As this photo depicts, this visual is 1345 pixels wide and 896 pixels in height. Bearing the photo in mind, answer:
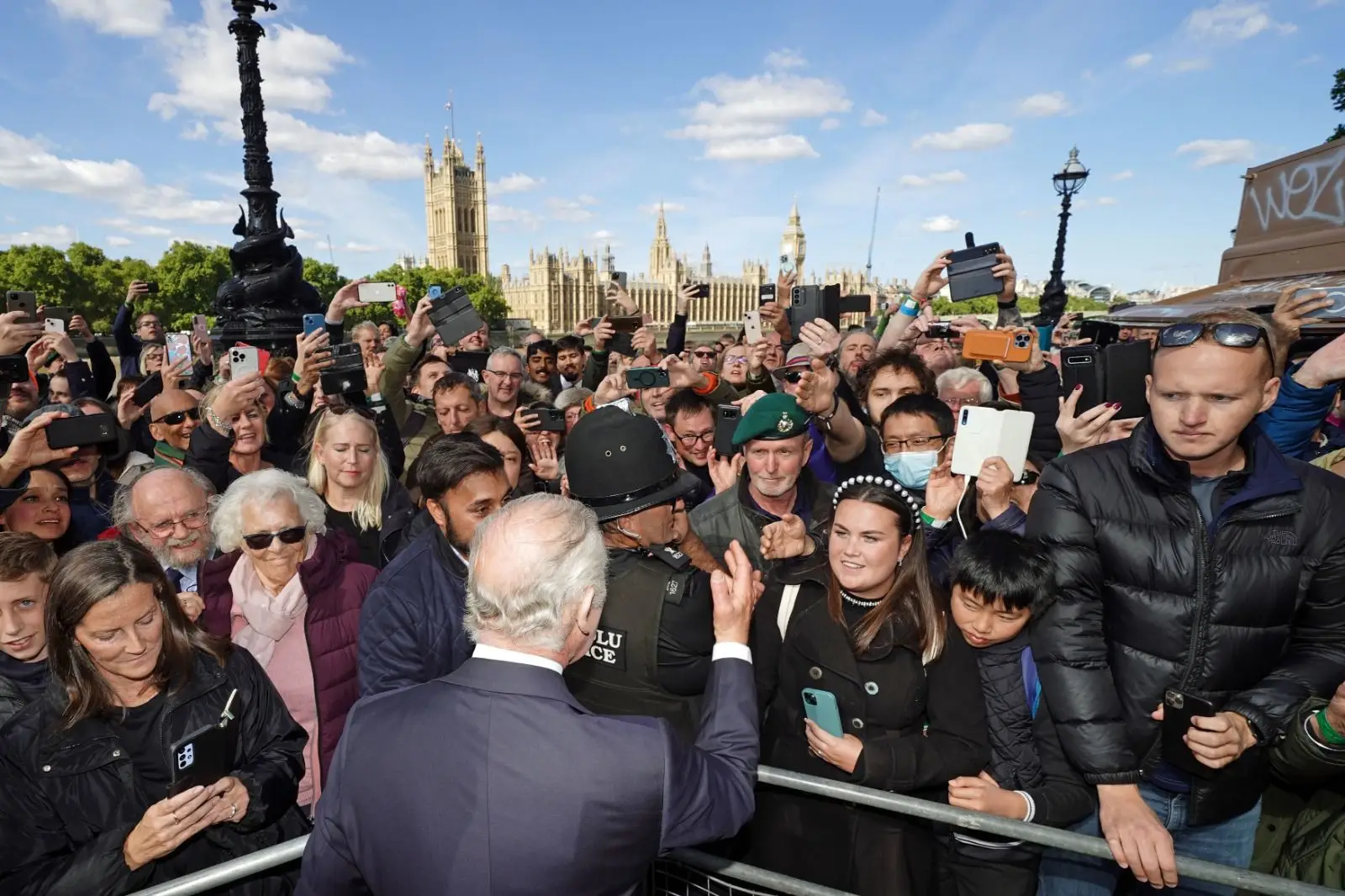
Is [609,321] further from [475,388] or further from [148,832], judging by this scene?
[148,832]

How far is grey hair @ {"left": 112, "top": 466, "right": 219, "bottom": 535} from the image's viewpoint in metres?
3.43

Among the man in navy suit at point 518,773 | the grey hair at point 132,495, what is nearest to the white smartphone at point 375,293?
the grey hair at point 132,495

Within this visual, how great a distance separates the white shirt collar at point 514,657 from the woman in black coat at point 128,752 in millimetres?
1177

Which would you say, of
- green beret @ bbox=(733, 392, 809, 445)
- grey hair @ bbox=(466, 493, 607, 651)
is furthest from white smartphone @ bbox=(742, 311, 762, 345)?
grey hair @ bbox=(466, 493, 607, 651)

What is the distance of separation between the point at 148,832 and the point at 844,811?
2188 millimetres

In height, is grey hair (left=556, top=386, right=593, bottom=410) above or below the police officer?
above

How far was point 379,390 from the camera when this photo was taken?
5.98 meters

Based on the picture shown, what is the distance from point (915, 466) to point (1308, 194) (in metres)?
6.36

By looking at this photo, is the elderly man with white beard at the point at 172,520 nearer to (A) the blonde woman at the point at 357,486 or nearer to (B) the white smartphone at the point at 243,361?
(A) the blonde woman at the point at 357,486

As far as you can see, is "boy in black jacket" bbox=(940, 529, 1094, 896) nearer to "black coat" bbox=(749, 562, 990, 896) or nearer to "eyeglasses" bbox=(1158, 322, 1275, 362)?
"black coat" bbox=(749, 562, 990, 896)

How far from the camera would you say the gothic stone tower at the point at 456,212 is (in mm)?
108750

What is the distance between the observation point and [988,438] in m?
2.88

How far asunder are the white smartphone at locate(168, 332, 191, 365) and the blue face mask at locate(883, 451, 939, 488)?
17.0 ft

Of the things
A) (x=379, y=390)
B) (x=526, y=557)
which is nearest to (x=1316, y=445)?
(x=526, y=557)
